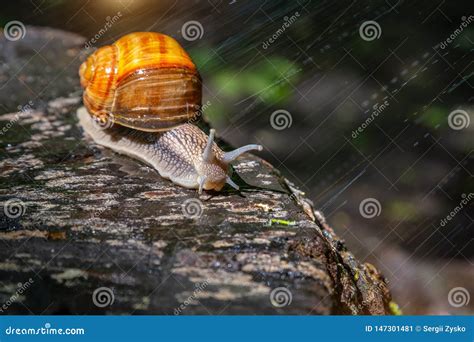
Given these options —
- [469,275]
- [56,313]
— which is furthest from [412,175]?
[56,313]

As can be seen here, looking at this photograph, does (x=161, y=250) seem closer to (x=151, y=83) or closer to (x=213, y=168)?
(x=213, y=168)

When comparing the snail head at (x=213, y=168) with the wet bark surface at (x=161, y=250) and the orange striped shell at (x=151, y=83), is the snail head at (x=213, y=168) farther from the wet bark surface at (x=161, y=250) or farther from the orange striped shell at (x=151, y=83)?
the orange striped shell at (x=151, y=83)

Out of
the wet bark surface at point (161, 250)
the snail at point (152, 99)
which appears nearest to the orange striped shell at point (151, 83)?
the snail at point (152, 99)

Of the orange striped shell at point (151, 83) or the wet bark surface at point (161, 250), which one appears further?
the orange striped shell at point (151, 83)

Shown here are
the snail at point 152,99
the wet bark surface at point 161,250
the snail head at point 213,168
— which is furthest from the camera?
the snail at point 152,99

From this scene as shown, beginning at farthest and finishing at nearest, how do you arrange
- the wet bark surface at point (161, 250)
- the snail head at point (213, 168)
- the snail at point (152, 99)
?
the snail at point (152, 99)
the snail head at point (213, 168)
the wet bark surface at point (161, 250)

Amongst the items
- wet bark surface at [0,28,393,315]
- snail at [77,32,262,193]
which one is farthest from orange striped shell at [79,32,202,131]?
wet bark surface at [0,28,393,315]

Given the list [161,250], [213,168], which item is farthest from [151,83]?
[161,250]
